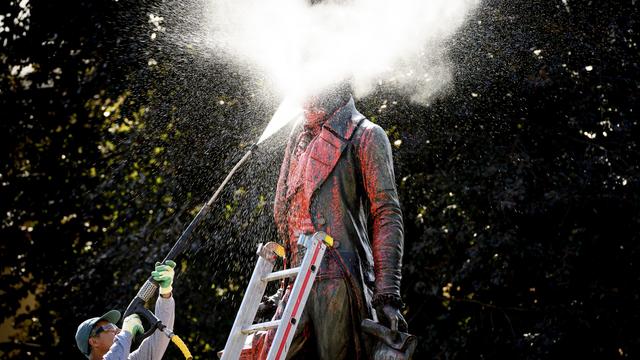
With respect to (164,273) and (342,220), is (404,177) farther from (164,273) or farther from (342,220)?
(342,220)

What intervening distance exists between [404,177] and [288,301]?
7.16 m

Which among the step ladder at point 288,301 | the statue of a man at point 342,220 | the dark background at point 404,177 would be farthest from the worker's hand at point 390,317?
the dark background at point 404,177

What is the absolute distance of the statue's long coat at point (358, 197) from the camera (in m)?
4.12

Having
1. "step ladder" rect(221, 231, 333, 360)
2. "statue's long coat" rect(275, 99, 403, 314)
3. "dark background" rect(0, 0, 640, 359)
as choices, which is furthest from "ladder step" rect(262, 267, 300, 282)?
"dark background" rect(0, 0, 640, 359)

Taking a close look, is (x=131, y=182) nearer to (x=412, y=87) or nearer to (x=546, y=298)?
(x=412, y=87)

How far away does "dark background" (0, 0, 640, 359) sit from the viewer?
977 centimetres

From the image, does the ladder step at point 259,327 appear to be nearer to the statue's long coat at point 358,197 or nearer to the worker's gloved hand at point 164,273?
the statue's long coat at point 358,197

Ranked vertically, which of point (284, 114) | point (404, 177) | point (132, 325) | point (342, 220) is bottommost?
point (132, 325)

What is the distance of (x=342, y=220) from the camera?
4.19 meters

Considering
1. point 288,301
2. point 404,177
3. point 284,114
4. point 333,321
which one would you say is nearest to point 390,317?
point 333,321

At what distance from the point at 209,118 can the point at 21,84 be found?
3.32 metres

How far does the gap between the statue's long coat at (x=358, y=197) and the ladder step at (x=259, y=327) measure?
456 mm

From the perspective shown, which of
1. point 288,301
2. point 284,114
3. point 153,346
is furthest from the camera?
point 153,346

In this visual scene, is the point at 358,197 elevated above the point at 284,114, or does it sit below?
below
